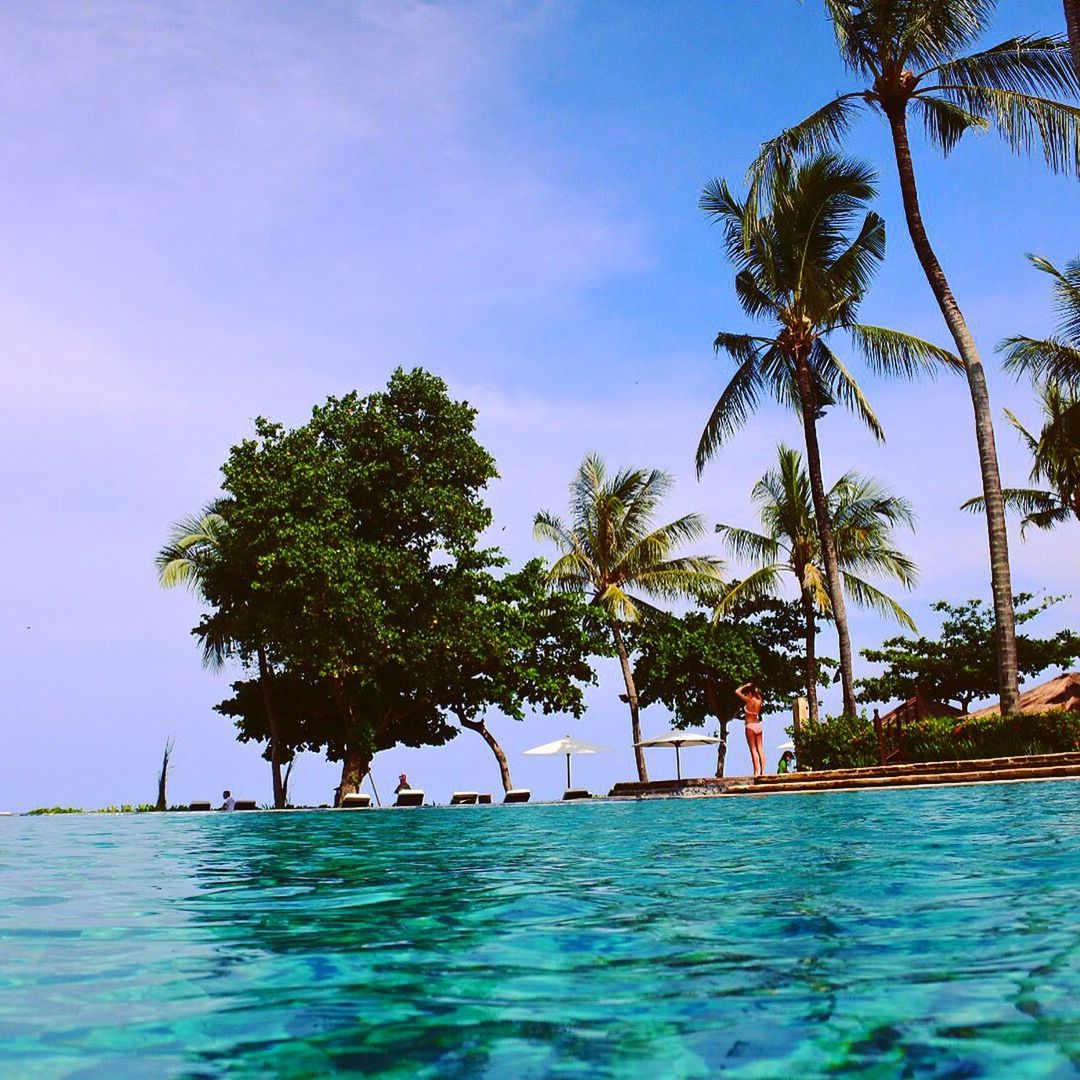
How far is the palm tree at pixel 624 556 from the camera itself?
34812mm

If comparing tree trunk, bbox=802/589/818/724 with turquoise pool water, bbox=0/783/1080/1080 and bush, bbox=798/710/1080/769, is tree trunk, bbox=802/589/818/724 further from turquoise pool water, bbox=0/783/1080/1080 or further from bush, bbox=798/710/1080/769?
turquoise pool water, bbox=0/783/1080/1080

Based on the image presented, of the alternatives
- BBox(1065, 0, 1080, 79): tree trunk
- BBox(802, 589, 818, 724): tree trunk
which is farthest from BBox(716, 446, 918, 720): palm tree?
BBox(1065, 0, 1080, 79): tree trunk

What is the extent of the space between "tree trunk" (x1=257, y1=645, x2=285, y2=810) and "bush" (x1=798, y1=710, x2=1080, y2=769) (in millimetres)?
17016

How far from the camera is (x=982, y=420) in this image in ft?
66.5

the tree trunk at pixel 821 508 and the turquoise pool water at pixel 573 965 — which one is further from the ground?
the tree trunk at pixel 821 508

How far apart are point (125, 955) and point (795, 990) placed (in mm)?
2893

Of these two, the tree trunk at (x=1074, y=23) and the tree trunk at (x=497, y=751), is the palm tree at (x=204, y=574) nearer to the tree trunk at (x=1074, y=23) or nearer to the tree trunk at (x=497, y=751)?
the tree trunk at (x=497, y=751)

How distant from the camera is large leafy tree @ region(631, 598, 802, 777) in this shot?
37.1 metres

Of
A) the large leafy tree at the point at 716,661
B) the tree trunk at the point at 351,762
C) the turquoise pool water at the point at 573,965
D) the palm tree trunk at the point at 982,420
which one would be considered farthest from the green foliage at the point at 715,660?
the turquoise pool water at the point at 573,965

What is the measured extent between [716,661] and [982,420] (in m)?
17.8

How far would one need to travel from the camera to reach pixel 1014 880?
227 inches

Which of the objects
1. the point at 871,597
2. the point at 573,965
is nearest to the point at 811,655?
the point at 871,597

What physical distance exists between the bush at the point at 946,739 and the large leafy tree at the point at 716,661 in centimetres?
1427

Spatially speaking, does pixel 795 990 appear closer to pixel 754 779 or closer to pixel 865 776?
pixel 865 776
